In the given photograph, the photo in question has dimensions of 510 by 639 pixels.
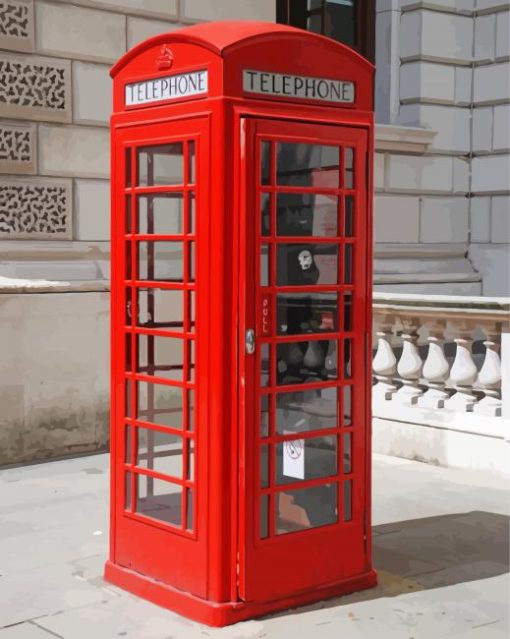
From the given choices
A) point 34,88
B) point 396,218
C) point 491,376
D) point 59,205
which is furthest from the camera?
point 396,218

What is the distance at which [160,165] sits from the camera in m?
4.89

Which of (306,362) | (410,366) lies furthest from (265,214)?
(410,366)

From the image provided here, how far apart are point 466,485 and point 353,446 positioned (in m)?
2.46

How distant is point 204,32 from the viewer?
4688mm

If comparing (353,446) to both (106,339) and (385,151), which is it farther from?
(385,151)

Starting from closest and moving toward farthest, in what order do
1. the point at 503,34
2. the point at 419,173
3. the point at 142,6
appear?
the point at 142,6
the point at 419,173
the point at 503,34

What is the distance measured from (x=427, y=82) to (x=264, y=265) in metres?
7.93

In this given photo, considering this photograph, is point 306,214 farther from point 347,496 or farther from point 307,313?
point 347,496

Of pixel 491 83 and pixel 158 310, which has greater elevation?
pixel 491 83

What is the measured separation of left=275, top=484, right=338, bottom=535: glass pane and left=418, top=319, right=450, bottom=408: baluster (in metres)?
3.19

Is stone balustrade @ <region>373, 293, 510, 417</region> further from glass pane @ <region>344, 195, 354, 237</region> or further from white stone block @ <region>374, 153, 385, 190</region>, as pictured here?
white stone block @ <region>374, 153, 385, 190</region>

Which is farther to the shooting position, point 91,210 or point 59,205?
point 91,210

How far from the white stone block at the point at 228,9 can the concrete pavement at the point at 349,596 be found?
392 centimetres

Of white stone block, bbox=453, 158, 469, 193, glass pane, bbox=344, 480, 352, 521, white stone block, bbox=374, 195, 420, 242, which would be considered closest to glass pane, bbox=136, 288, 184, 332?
glass pane, bbox=344, 480, 352, 521
